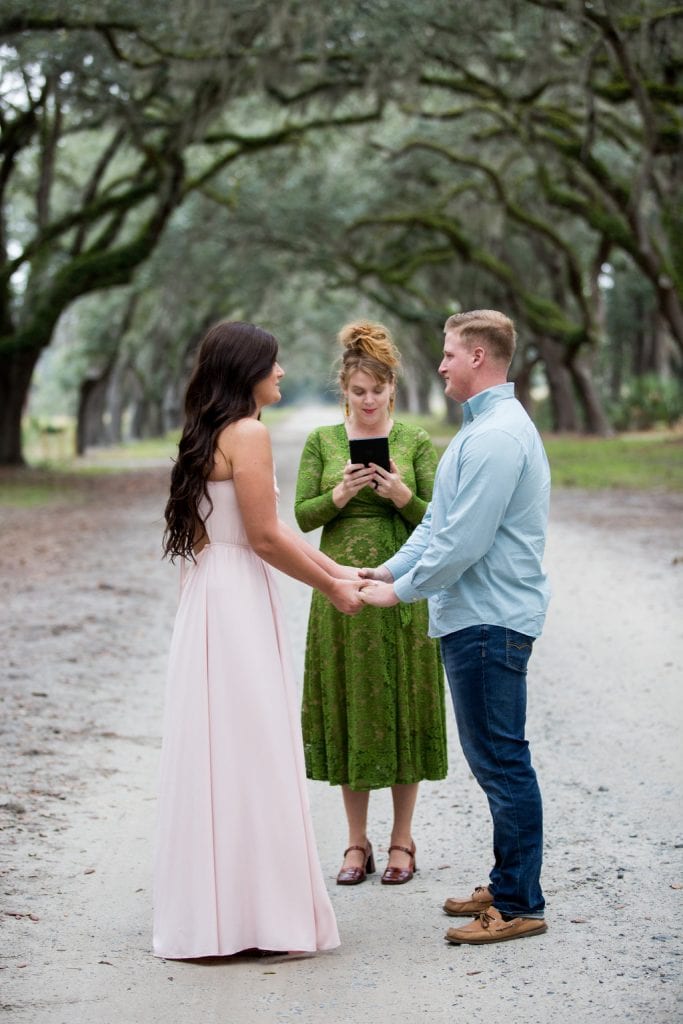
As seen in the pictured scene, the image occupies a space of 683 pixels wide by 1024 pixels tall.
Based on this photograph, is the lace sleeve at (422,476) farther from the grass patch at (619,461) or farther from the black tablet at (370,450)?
the grass patch at (619,461)

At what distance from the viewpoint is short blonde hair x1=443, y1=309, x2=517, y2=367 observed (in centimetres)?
425

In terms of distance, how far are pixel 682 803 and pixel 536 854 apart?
1519 millimetres

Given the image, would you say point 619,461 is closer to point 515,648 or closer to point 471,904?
point 471,904

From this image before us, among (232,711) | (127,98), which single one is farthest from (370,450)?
(127,98)

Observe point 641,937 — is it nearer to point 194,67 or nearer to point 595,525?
point 595,525

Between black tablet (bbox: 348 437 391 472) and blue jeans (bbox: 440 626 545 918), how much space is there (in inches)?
33.1

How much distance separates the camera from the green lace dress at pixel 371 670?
4961 millimetres

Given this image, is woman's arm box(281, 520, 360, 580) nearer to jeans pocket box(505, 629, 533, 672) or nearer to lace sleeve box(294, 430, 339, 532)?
lace sleeve box(294, 430, 339, 532)

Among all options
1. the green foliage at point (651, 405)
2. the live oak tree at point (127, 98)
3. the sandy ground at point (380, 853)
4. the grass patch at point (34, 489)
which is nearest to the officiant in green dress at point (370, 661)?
the sandy ground at point (380, 853)

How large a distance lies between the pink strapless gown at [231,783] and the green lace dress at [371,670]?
60 cm

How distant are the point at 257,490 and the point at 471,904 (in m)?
1.54

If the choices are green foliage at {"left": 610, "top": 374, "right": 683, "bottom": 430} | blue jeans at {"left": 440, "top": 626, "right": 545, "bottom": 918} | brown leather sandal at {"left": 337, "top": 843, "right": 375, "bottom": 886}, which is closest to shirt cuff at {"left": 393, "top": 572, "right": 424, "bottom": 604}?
blue jeans at {"left": 440, "top": 626, "right": 545, "bottom": 918}

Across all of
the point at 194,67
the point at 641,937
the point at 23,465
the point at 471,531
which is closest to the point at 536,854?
the point at 641,937

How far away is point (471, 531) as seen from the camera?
4.12 m
